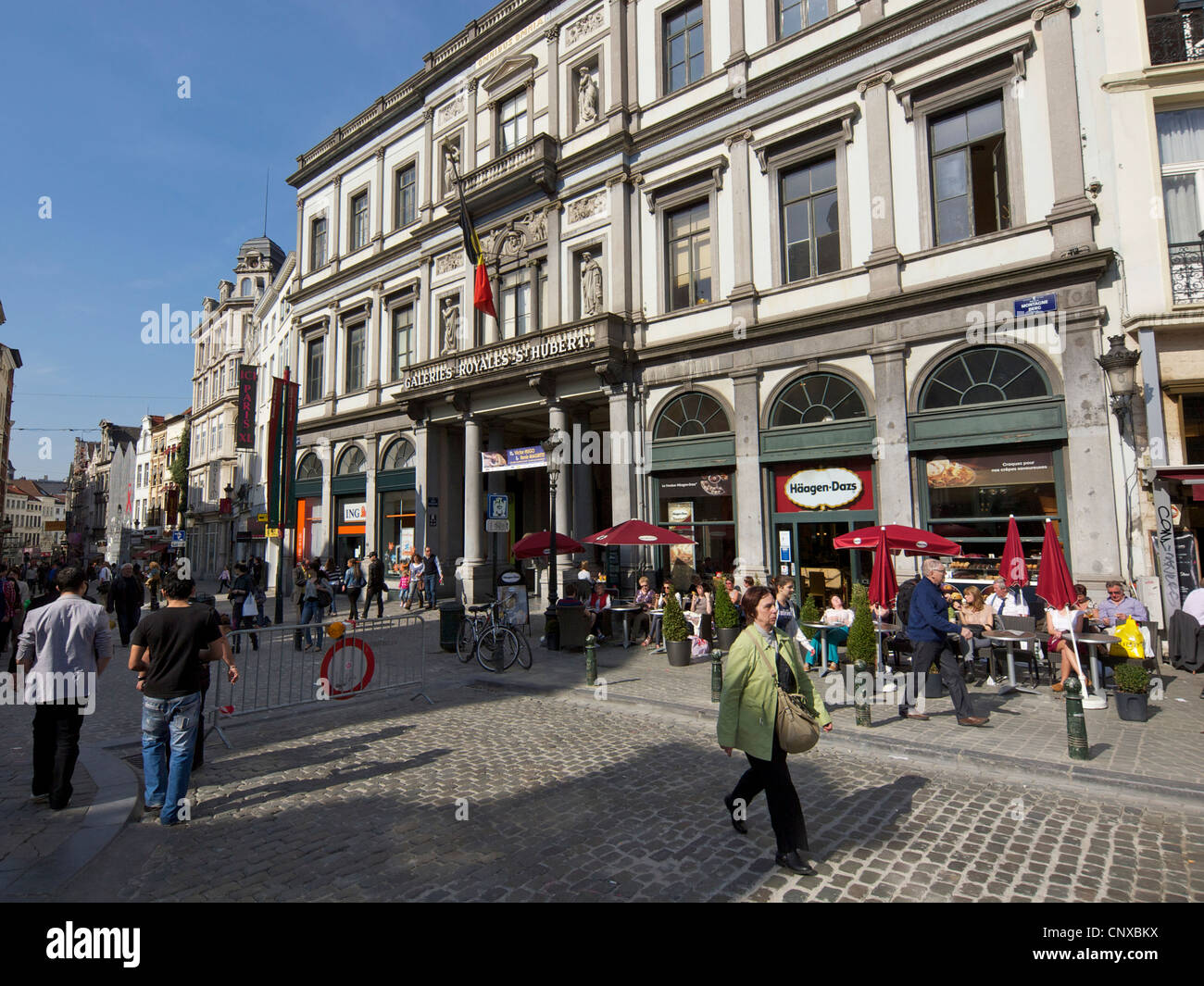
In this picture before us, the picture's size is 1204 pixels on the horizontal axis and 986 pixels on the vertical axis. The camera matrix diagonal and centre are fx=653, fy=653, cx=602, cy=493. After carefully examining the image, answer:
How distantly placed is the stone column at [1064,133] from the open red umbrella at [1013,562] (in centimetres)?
572

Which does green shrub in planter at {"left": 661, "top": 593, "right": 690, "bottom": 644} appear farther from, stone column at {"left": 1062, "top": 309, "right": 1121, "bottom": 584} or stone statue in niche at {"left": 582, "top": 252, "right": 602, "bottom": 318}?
stone statue in niche at {"left": 582, "top": 252, "right": 602, "bottom": 318}

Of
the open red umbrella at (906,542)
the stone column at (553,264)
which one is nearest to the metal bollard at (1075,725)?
the open red umbrella at (906,542)

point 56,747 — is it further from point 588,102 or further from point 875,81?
point 588,102

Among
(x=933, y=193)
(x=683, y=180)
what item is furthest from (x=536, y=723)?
(x=683, y=180)

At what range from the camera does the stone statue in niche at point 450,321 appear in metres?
23.5

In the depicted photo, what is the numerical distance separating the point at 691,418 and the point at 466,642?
8671 millimetres

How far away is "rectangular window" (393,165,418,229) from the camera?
2647cm

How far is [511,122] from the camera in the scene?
916 inches

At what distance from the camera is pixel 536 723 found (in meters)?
8.21

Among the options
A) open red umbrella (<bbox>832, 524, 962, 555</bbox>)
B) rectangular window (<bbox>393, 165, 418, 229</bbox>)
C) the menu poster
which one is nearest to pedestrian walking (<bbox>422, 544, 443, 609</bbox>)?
rectangular window (<bbox>393, 165, 418, 229</bbox>)

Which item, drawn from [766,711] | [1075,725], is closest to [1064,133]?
[1075,725]

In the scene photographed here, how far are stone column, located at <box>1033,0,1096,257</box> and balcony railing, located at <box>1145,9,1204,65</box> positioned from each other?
1.38 m

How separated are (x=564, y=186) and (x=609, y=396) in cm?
739
